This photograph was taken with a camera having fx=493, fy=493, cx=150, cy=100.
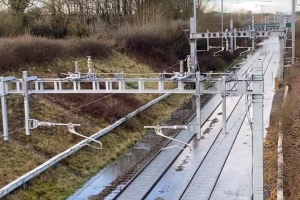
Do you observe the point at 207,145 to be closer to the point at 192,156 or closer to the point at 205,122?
the point at 192,156

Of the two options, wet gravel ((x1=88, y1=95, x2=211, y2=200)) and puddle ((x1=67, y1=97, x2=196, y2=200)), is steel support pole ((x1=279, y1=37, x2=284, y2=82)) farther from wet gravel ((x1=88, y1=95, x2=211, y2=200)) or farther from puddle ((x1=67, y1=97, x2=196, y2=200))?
puddle ((x1=67, y1=97, x2=196, y2=200))

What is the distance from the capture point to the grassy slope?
1711cm

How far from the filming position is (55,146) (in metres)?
20.2

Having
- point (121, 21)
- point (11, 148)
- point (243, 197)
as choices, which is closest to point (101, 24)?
point (121, 21)

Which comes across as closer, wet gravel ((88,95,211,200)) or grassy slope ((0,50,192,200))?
grassy slope ((0,50,192,200))

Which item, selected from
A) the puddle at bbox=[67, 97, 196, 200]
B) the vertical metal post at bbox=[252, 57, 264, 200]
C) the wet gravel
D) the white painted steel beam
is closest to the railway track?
the wet gravel

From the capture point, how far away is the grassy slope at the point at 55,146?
17109 millimetres

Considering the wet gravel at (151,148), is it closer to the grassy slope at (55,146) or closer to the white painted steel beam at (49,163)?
the grassy slope at (55,146)

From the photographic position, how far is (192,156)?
21.7m

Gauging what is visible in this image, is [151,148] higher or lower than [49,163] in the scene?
lower

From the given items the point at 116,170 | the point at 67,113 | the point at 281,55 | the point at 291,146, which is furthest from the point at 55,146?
the point at 281,55

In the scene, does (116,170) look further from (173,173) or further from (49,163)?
(49,163)

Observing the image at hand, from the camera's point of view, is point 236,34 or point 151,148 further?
point 236,34

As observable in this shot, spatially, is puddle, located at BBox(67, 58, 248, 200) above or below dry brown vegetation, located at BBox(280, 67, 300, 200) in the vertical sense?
below
